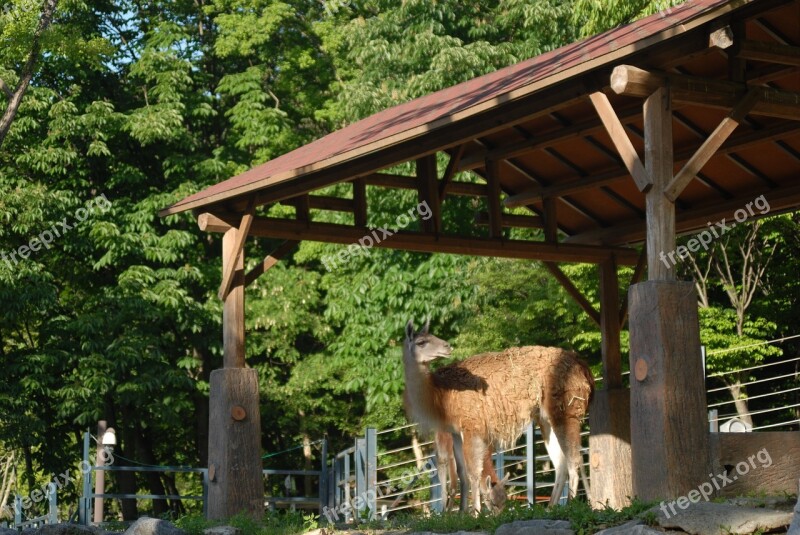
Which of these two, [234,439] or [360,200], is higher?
[360,200]

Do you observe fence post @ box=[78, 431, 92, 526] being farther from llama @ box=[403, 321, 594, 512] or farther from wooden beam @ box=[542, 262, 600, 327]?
wooden beam @ box=[542, 262, 600, 327]

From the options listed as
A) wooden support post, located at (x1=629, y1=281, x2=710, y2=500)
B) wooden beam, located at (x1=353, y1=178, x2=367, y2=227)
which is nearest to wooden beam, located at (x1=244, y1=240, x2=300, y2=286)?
wooden beam, located at (x1=353, y1=178, x2=367, y2=227)

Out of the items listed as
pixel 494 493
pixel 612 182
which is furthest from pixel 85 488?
pixel 612 182

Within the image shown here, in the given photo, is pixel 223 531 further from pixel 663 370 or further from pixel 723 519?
pixel 723 519

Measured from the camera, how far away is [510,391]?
40.5 ft

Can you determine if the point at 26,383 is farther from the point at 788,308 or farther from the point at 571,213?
the point at 788,308

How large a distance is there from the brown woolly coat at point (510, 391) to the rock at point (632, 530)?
4.45m

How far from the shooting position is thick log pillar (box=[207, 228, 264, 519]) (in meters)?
11.7

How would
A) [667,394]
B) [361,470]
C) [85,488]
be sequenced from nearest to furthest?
[667,394]
[361,470]
[85,488]

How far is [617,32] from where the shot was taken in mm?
11148

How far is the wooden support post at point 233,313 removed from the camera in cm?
1206

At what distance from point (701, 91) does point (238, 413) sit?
560cm

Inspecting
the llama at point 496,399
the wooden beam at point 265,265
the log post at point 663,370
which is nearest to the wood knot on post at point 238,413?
the wooden beam at point 265,265

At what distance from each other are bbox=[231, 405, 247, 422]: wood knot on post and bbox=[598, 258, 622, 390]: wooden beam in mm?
4110
